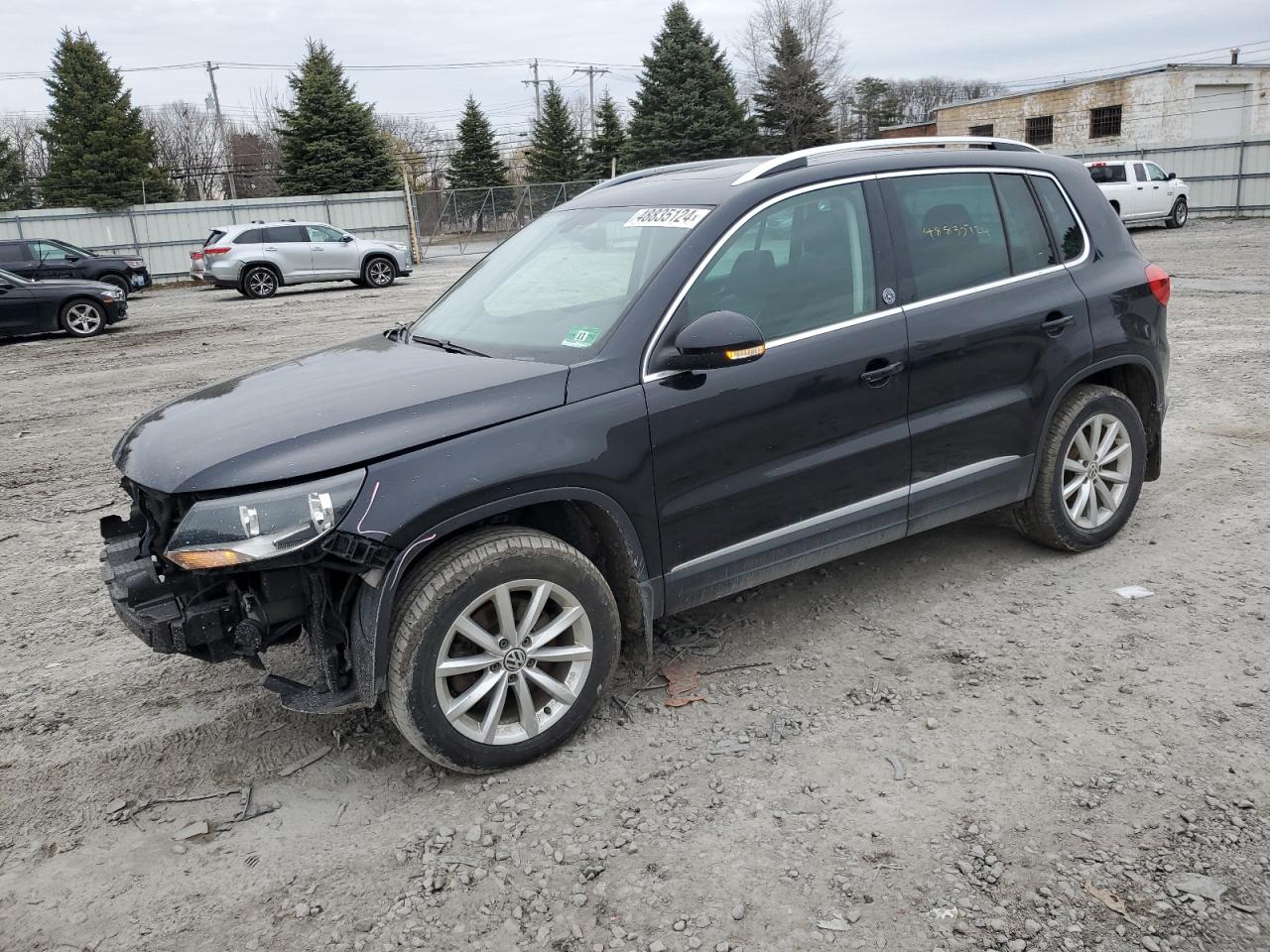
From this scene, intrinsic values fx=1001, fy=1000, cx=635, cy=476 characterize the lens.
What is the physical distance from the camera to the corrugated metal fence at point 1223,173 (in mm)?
29188

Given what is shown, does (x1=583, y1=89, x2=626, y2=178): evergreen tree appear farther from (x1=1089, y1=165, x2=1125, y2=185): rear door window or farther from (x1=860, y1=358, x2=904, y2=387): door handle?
(x1=860, y1=358, x2=904, y2=387): door handle

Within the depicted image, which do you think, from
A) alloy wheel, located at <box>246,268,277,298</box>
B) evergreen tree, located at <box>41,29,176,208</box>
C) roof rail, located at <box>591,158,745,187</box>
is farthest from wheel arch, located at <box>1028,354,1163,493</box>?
evergreen tree, located at <box>41,29,176,208</box>

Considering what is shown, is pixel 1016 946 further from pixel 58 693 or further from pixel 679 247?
pixel 58 693

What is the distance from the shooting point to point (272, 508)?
2855 millimetres

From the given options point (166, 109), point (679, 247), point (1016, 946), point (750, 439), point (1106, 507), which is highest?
point (166, 109)

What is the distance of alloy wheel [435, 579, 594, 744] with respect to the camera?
3.09 metres

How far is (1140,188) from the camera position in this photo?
25625 millimetres

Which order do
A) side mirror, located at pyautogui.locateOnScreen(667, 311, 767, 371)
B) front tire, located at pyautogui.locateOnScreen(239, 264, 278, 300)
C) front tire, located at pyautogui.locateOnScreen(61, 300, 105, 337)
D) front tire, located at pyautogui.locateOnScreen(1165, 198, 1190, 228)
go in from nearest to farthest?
side mirror, located at pyautogui.locateOnScreen(667, 311, 767, 371) → front tire, located at pyautogui.locateOnScreen(61, 300, 105, 337) → front tire, located at pyautogui.locateOnScreen(239, 264, 278, 300) → front tire, located at pyautogui.locateOnScreen(1165, 198, 1190, 228)

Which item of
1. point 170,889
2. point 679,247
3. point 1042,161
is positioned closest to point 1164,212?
point 1042,161

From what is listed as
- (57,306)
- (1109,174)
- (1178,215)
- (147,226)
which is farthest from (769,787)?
(147,226)

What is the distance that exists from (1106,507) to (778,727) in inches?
91.4

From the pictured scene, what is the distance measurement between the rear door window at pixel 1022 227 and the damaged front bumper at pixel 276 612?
3.07 m

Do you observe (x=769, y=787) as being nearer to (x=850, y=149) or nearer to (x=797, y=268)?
(x=797, y=268)

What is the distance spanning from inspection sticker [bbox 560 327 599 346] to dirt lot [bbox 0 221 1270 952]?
1.31 meters
